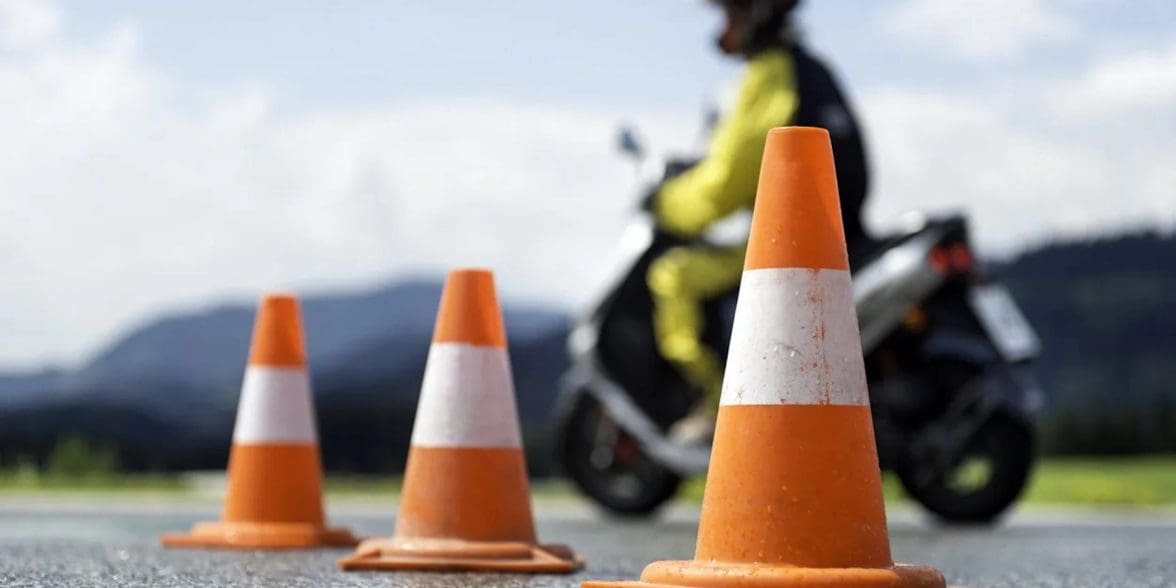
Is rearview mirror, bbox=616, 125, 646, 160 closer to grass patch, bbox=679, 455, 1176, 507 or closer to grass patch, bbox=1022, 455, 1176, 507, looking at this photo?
grass patch, bbox=679, 455, 1176, 507

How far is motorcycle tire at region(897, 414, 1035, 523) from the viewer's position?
332 inches

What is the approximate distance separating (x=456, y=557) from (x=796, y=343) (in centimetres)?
152

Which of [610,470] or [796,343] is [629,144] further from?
[796,343]

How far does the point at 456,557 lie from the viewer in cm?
531

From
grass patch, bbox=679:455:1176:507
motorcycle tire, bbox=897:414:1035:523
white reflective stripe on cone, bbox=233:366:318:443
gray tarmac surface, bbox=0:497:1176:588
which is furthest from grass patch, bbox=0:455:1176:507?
white reflective stripe on cone, bbox=233:366:318:443

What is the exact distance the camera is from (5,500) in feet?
38.2

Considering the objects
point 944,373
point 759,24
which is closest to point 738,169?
point 759,24

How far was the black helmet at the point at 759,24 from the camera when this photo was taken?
28.9ft

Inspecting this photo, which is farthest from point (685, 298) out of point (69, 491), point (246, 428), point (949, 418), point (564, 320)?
point (564, 320)

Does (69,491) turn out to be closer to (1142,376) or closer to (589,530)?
(589,530)

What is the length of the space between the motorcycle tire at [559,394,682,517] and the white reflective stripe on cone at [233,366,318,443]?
3.09 meters

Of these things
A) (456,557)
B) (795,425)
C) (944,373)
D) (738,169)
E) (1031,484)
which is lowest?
(1031,484)

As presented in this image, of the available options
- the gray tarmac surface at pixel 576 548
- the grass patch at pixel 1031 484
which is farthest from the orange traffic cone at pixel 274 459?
the grass patch at pixel 1031 484

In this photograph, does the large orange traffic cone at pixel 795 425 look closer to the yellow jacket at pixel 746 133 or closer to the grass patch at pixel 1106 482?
the yellow jacket at pixel 746 133
